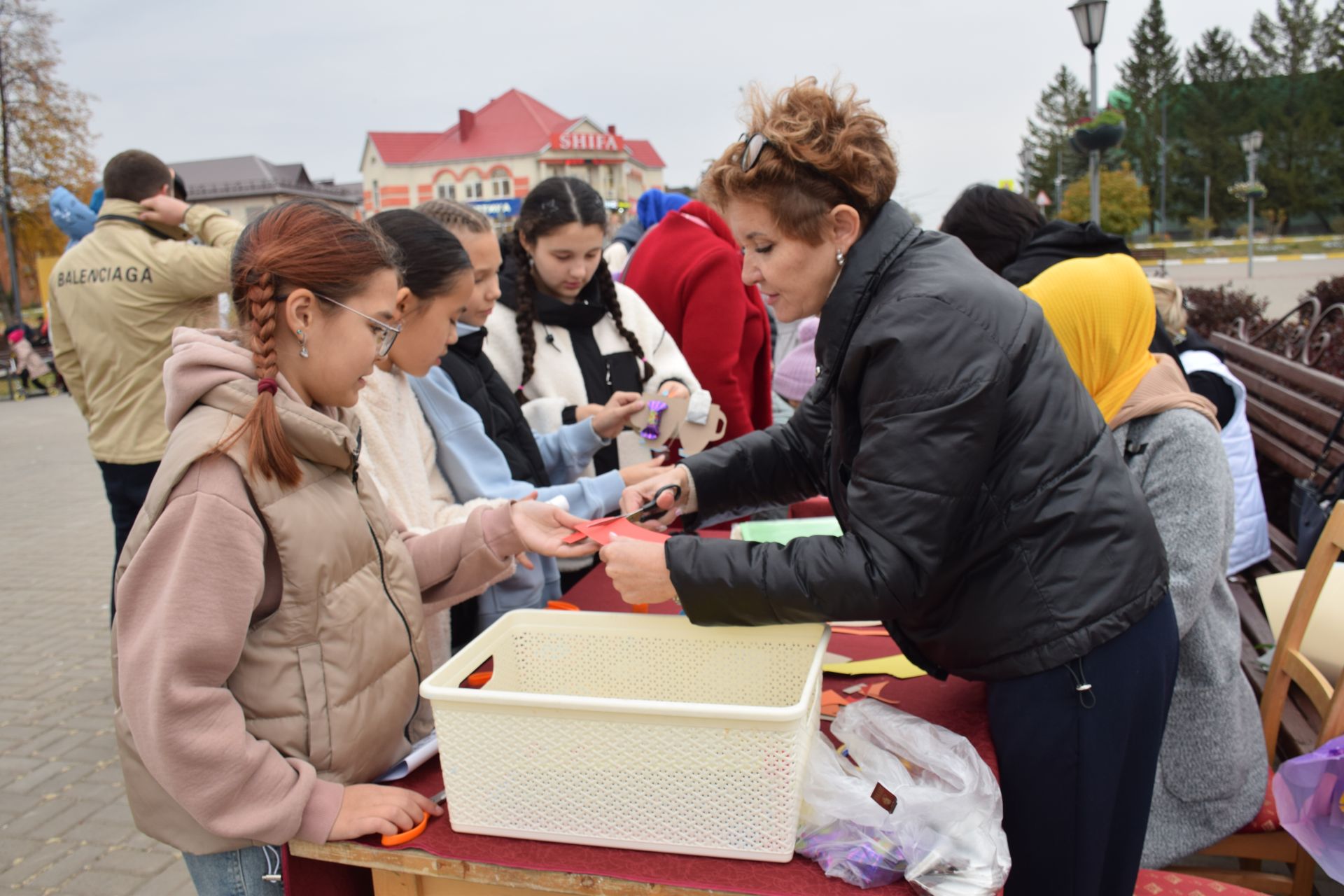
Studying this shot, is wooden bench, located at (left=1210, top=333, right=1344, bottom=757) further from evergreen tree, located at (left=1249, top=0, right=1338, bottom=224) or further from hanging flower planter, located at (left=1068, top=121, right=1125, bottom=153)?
evergreen tree, located at (left=1249, top=0, right=1338, bottom=224)

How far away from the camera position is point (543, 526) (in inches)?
75.7

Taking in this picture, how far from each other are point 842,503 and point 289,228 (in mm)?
1074

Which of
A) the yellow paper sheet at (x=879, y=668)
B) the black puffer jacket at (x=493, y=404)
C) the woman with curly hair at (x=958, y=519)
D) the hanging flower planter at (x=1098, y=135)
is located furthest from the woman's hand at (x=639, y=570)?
the hanging flower planter at (x=1098, y=135)

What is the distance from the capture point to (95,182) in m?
24.8

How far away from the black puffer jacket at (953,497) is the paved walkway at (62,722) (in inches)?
104

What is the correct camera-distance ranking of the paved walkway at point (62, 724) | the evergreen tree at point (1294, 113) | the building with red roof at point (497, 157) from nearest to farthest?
the paved walkway at point (62, 724), the evergreen tree at point (1294, 113), the building with red roof at point (497, 157)

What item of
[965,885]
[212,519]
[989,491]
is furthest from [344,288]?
[965,885]

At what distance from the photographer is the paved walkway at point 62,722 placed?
3.05m

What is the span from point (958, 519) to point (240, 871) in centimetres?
126

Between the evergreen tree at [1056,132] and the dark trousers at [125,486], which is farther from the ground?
the evergreen tree at [1056,132]

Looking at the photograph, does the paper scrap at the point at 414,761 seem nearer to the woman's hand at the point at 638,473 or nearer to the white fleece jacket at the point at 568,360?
the woman's hand at the point at 638,473

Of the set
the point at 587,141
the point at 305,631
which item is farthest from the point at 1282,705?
the point at 587,141

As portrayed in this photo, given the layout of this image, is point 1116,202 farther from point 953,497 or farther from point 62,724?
point 953,497

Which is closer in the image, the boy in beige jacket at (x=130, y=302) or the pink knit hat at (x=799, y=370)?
the boy in beige jacket at (x=130, y=302)
